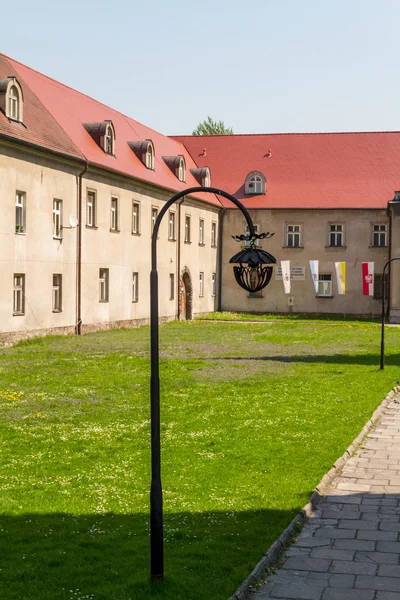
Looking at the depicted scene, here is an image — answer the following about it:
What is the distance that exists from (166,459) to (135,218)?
101 ft

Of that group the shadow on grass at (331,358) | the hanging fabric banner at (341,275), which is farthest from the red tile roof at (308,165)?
the shadow on grass at (331,358)

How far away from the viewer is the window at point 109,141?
39641mm

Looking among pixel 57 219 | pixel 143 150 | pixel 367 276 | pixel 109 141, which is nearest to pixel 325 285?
pixel 367 276

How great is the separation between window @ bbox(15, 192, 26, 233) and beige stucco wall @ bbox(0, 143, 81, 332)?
156 millimetres

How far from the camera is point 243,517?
399 inches

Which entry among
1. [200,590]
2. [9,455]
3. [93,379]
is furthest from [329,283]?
[200,590]

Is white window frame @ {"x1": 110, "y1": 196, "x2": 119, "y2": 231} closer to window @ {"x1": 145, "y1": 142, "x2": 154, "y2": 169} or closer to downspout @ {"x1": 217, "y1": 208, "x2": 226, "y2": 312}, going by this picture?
window @ {"x1": 145, "y1": 142, "x2": 154, "y2": 169}

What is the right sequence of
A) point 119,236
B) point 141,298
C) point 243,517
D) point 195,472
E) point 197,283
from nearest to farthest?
point 243,517 → point 195,472 → point 119,236 → point 141,298 → point 197,283

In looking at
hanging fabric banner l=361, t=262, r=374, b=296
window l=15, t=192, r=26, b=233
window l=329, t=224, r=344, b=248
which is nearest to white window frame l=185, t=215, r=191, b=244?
window l=329, t=224, r=344, b=248

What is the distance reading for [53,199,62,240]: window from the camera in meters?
34.2

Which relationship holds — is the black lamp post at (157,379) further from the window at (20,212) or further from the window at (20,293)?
the window at (20,212)

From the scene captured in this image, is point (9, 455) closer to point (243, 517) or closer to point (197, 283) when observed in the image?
point (243, 517)

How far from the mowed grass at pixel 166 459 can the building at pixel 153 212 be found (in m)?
6.00

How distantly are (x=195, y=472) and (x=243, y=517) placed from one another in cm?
233
